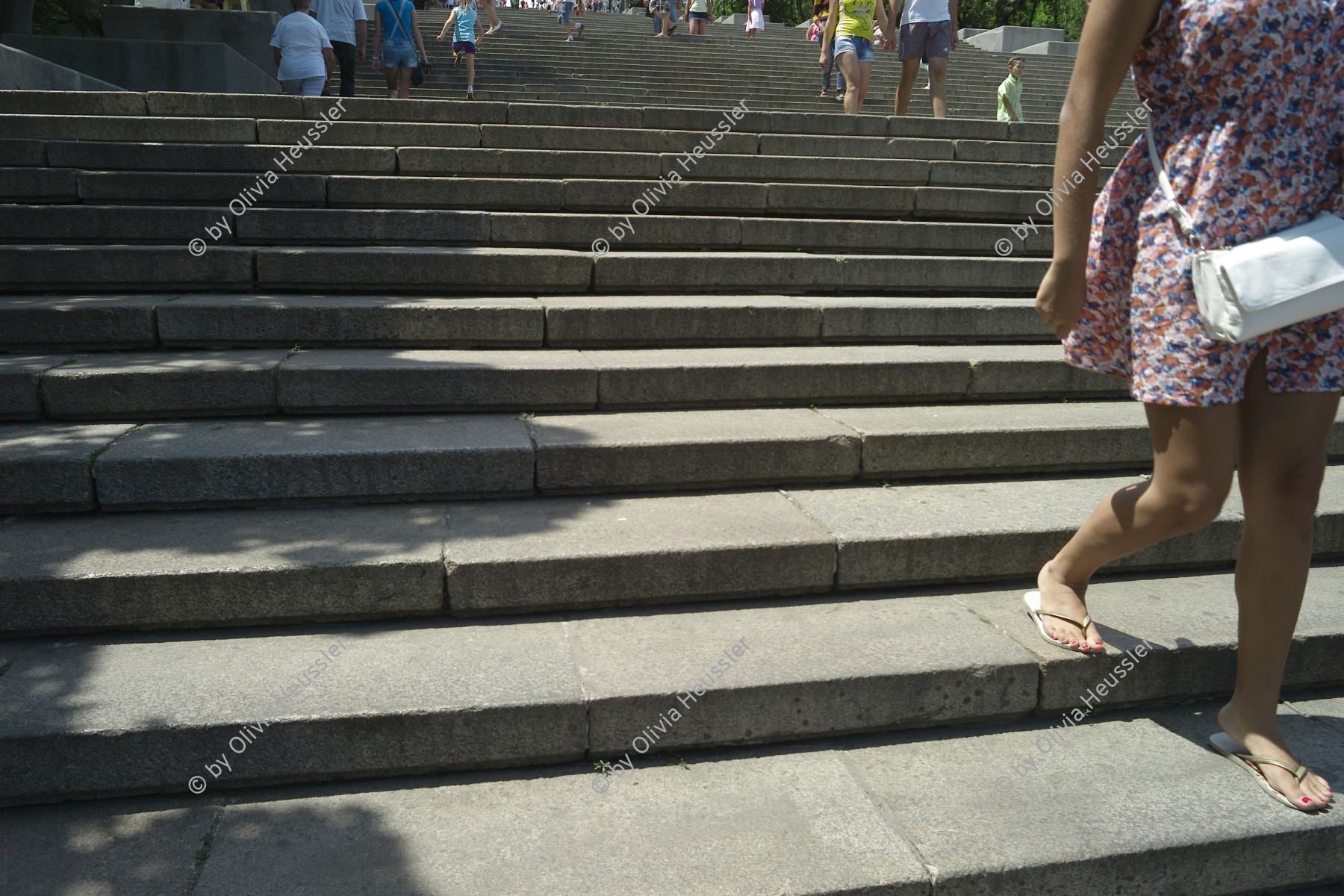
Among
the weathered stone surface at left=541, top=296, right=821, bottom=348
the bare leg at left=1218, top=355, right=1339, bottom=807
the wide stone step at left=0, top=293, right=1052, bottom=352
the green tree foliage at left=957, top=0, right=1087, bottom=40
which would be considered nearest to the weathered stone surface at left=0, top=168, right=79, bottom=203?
the wide stone step at left=0, top=293, right=1052, bottom=352

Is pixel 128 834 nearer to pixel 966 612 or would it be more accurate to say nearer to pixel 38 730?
pixel 38 730

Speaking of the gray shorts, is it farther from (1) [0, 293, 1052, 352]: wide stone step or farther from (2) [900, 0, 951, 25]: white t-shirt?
(1) [0, 293, 1052, 352]: wide stone step

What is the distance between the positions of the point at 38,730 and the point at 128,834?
35cm

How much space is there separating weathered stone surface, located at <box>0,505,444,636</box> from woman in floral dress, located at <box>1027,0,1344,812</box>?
2074 millimetres

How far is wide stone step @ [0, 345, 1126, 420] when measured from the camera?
3904mm

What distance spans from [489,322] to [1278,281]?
329cm

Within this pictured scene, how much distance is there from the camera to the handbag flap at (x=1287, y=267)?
2.16 meters

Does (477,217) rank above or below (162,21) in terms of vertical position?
below

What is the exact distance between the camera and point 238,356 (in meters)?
4.25

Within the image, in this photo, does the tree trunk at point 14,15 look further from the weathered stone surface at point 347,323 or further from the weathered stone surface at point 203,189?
the weathered stone surface at point 347,323

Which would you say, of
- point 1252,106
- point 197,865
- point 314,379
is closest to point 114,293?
point 314,379

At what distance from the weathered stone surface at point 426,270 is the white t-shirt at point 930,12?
5.04m

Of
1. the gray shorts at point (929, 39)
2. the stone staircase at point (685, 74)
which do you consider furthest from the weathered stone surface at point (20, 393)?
the stone staircase at point (685, 74)

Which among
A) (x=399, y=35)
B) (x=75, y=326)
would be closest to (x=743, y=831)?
(x=75, y=326)
